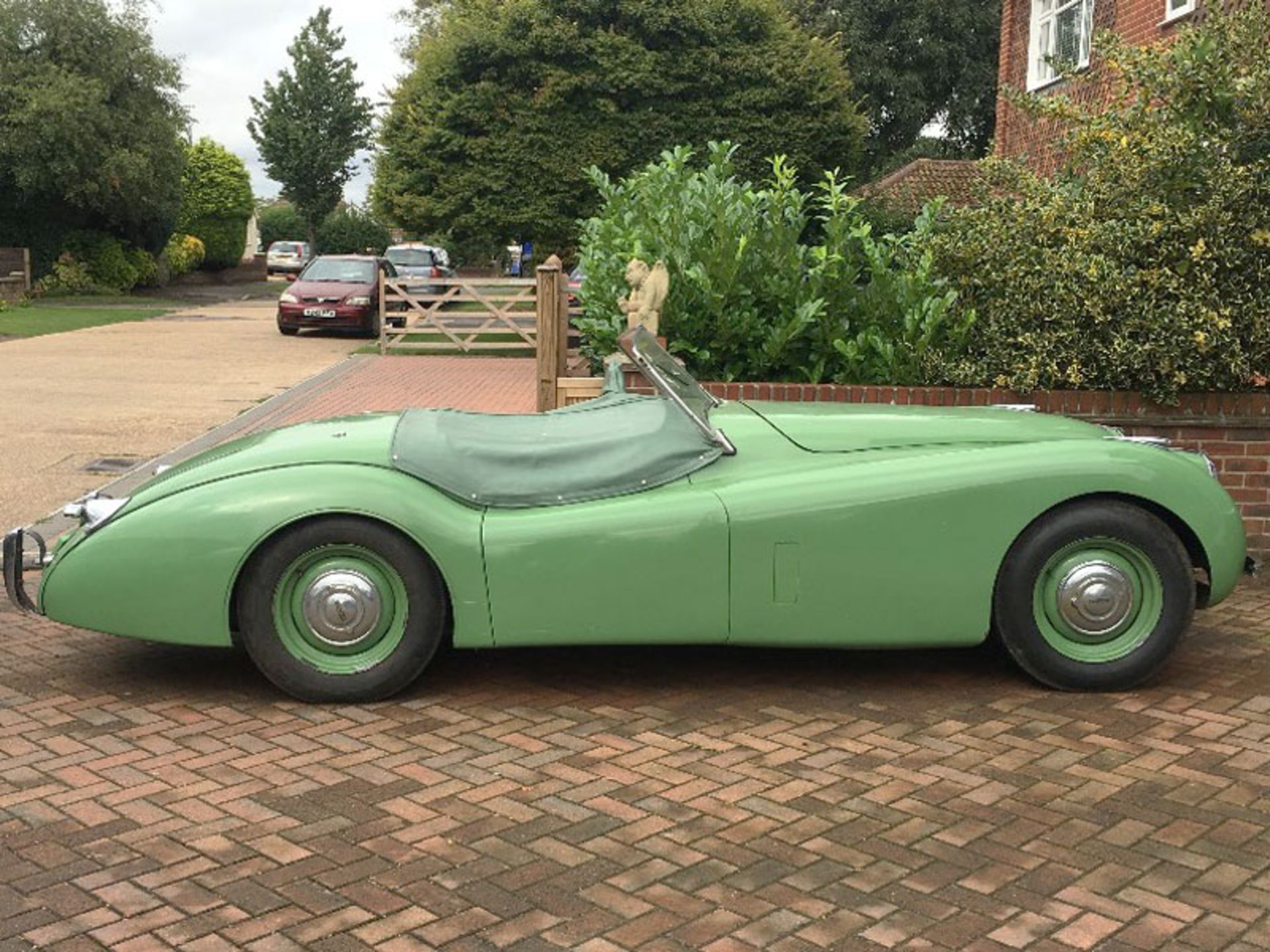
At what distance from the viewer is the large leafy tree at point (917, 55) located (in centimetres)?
4141

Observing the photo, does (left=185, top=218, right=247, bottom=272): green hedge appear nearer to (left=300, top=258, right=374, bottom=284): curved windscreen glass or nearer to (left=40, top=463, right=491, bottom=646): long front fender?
(left=300, top=258, right=374, bottom=284): curved windscreen glass

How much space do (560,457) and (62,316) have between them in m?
24.8

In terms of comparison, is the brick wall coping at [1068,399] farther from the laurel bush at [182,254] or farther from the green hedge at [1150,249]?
the laurel bush at [182,254]

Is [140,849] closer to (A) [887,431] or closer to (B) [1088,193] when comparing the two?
(A) [887,431]

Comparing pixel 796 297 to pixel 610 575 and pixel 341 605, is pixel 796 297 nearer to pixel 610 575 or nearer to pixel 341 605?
pixel 610 575

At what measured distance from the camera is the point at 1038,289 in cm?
748

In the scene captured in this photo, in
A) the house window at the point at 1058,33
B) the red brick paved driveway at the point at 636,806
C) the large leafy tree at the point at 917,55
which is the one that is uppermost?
the large leafy tree at the point at 917,55

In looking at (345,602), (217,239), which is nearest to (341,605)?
(345,602)

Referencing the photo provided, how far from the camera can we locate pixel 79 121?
1297 inches

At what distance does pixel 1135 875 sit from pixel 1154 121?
17.6 ft

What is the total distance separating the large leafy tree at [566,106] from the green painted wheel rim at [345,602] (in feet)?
59.7

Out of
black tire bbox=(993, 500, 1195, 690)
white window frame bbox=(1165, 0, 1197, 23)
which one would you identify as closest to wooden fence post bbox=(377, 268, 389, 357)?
white window frame bbox=(1165, 0, 1197, 23)

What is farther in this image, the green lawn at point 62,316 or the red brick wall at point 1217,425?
the green lawn at point 62,316

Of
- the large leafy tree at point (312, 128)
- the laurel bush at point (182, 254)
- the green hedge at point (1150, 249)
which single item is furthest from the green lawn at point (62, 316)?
the large leafy tree at point (312, 128)
